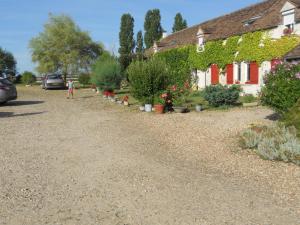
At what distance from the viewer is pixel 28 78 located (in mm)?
49375

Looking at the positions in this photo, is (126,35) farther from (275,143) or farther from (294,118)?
(275,143)

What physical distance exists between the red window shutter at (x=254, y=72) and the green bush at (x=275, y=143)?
530 inches

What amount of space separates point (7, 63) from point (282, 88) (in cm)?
5587

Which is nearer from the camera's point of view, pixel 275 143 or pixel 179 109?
pixel 275 143

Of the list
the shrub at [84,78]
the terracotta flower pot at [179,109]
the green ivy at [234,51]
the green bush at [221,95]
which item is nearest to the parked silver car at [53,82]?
the shrub at [84,78]

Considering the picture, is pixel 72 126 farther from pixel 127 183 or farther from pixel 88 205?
pixel 88 205

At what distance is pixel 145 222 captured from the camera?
4.84 meters

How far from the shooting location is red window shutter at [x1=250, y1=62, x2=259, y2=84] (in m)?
23.5

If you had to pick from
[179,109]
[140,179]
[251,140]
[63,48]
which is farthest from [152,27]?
[140,179]

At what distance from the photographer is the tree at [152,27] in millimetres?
53938

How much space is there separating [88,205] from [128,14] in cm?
5418

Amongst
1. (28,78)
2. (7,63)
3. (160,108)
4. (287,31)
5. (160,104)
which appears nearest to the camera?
(160,108)

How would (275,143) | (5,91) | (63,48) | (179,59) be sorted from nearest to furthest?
(275,143) → (5,91) → (179,59) → (63,48)

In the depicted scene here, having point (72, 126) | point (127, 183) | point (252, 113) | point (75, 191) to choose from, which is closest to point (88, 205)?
point (75, 191)
